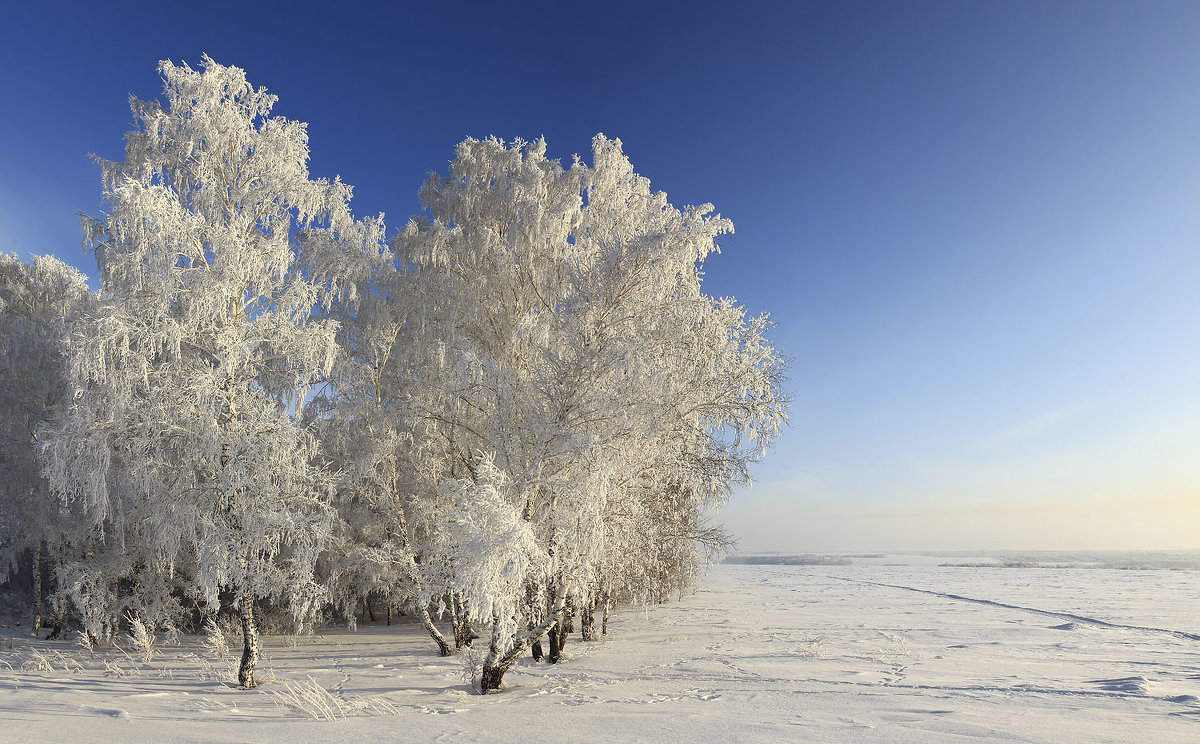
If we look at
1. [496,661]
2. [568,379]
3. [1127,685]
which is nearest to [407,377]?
[568,379]

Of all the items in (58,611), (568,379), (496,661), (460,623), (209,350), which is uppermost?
(209,350)

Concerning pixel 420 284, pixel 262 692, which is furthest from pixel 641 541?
pixel 420 284

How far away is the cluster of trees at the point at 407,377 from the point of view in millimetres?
8859

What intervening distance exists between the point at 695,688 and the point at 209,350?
946 centimetres

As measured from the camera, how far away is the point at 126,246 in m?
10.2

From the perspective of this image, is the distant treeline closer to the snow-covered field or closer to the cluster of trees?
the snow-covered field

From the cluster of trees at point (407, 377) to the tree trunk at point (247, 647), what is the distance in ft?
0.10

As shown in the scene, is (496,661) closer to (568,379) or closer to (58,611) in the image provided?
(568,379)

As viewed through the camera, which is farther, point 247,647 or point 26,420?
point 26,420

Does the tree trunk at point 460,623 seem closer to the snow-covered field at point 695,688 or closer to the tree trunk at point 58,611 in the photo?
the snow-covered field at point 695,688

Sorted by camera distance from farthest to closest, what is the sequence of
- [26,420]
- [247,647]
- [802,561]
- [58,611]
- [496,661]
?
[802,561]
[58,611]
[26,420]
[247,647]
[496,661]

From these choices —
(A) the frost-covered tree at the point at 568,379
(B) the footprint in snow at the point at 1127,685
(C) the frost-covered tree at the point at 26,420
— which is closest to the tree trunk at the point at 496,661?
(A) the frost-covered tree at the point at 568,379

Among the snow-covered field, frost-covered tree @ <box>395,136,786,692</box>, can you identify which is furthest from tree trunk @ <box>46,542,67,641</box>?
frost-covered tree @ <box>395,136,786,692</box>

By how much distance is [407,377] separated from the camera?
13.8m
